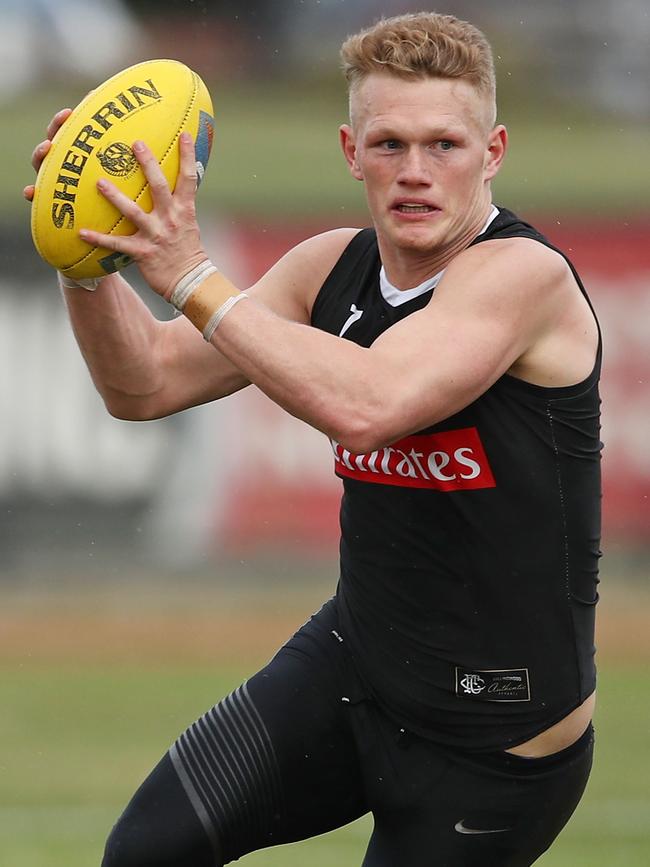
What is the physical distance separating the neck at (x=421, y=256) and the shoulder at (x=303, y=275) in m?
0.24

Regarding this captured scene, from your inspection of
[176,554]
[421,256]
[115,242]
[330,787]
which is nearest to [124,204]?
[115,242]

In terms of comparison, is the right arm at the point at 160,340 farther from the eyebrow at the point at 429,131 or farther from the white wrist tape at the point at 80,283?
the eyebrow at the point at 429,131

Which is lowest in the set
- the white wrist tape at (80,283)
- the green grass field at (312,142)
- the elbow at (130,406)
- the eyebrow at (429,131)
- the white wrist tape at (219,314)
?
the elbow at (130,406)

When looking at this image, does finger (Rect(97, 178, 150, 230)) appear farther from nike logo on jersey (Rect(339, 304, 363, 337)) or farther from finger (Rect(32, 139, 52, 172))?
nike logo on jersey (Rect(339, 304, 363, 337))

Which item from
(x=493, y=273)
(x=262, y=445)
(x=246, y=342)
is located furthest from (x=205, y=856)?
(x=262, y=445)

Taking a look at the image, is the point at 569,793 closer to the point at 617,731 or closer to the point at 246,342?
the point at 246,342

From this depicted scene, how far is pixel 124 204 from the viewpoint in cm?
325

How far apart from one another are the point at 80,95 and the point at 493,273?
1617 cm

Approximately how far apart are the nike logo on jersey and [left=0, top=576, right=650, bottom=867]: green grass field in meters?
3.10

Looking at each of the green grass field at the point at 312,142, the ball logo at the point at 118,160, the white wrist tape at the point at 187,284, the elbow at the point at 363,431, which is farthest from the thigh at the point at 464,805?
the green grass field at the point at 312,142

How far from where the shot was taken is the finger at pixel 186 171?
332cm

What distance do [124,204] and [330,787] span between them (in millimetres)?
1433

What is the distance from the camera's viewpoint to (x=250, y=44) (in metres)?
20.0

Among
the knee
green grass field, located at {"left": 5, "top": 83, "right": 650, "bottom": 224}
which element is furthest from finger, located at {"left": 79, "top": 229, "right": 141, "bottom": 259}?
green grass field, located at {"left": 5, "top": 83, "right": 650, "bottom": 224}
